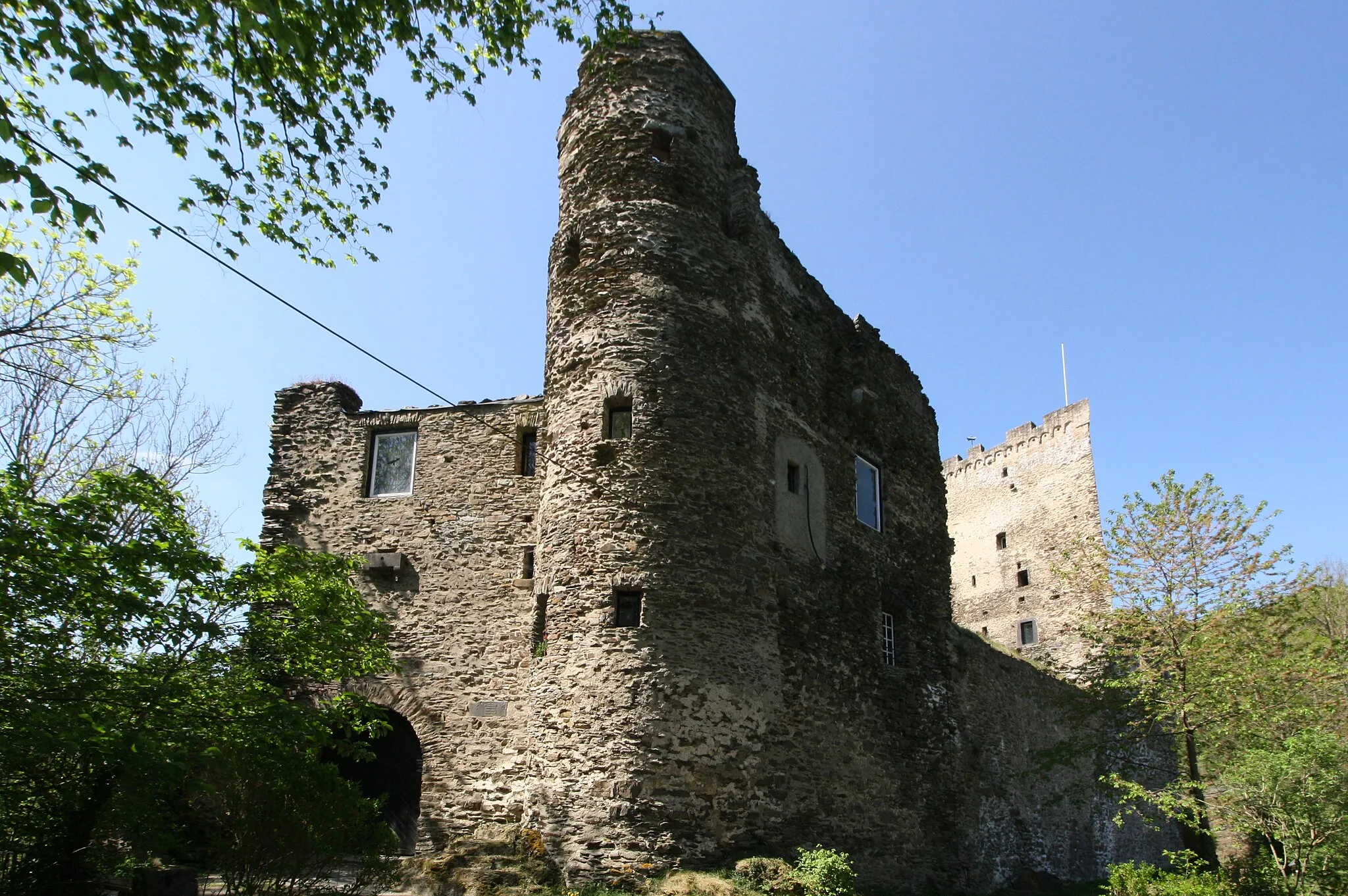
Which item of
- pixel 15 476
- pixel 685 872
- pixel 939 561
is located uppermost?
pixel 939 561

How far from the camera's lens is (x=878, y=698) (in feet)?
57.8

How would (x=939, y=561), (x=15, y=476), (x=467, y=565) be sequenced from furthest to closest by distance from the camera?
(x=939, y=561) → (x=467, y=565) → (x=15, y=476)

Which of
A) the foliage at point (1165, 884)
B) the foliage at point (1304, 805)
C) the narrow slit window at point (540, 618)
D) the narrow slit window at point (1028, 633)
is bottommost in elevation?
the foliage at point (1165, 884)

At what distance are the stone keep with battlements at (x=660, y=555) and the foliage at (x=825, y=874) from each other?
2.63 ft

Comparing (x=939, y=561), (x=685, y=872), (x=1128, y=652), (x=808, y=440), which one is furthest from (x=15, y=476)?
(x=1128, y=652)

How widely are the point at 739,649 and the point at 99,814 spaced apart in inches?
314

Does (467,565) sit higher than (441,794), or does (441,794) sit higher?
(467,565)

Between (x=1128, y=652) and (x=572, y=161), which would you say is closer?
(x=572, y=161)

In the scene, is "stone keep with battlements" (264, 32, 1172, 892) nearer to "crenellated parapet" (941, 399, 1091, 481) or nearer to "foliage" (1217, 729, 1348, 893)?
"foliage" (1217, 729, 1348, 893)

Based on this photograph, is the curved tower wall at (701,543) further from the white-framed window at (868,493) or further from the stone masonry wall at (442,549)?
the stone masonry wall at (442,549)

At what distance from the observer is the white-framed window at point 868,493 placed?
19.0 meters

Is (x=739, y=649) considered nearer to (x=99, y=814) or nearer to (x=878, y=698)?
(x=878, y=698)

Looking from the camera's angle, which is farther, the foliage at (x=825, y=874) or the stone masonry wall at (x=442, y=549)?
the stone masonry wall at (x=442, y=549)

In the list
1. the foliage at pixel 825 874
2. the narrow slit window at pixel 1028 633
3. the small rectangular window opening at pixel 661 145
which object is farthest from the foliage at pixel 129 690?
the narrow slit window at pixel 1028 633
